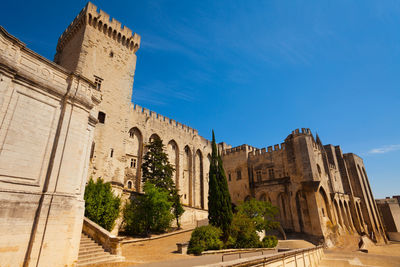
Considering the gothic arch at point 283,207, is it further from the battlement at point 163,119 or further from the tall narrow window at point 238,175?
the battlement at point 163,119

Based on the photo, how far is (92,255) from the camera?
9.27 metres

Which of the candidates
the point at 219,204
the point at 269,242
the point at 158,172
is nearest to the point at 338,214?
the point at 269,242

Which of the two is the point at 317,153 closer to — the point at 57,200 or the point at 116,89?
the point at 116,89

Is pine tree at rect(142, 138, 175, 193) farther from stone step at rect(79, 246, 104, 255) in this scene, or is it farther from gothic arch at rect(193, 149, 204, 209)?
stone step at rect(79, 246, 104, 255)

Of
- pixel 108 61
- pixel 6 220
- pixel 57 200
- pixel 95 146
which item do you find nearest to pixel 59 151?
pixel 57 200

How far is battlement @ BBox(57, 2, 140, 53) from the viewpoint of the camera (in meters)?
21.8

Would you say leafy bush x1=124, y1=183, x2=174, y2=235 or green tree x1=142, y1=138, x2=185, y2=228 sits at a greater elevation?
green tree x1=142, y1=138, x2=185, y2=228

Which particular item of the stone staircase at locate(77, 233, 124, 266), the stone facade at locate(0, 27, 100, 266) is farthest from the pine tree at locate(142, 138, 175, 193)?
the stone facade at locate(0, 27, 100, 266)

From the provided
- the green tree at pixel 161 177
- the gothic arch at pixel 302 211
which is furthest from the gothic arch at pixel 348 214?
the green tree at pixel 161 177

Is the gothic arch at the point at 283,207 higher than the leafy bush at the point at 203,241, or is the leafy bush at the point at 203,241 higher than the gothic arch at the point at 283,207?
the gothic arch at the point at 283,207

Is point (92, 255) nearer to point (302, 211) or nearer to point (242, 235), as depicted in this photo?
point (242, 235)

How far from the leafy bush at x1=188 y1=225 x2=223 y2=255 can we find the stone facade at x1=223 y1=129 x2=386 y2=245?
1672 centimetres

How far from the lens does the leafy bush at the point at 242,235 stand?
650 inches

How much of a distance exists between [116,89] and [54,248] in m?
17.7
